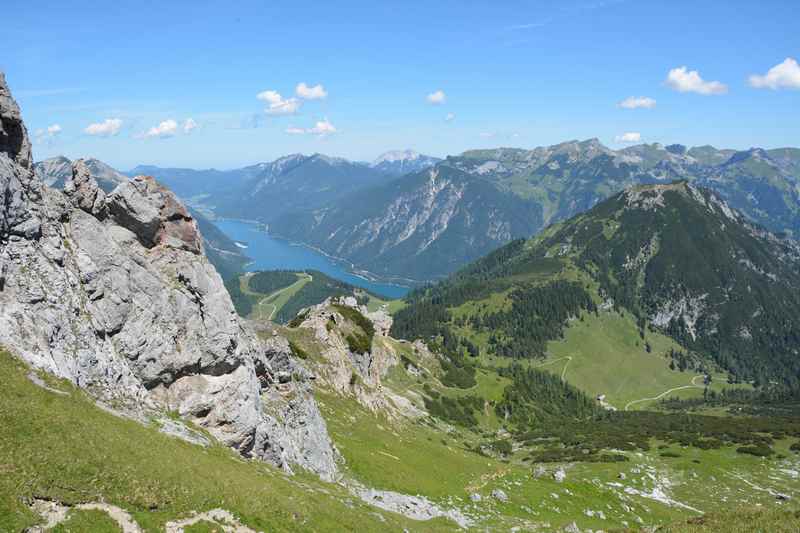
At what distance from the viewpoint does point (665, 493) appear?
87500 mm

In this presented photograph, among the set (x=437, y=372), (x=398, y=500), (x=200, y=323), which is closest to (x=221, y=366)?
(x=200, y=323)

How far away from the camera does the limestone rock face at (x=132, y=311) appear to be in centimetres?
3094

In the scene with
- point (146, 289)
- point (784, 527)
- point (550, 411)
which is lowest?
point (550, 411)

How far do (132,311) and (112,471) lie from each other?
1585cm

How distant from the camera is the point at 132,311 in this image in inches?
1503

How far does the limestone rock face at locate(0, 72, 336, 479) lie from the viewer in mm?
30938

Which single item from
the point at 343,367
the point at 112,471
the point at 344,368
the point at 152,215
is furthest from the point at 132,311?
the point at 344,368

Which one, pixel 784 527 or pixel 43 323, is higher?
pixel 43 323

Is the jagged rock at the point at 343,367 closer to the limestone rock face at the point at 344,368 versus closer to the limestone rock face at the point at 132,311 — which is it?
the limestone rock face at the point at 344,368

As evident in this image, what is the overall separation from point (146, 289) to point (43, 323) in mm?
9932

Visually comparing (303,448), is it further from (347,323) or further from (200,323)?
(347,323)

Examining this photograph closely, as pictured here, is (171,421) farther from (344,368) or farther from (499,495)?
(344,368)

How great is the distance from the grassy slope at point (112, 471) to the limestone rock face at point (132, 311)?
3.43m

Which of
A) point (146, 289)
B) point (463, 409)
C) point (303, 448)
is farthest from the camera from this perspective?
point (463, 409)
